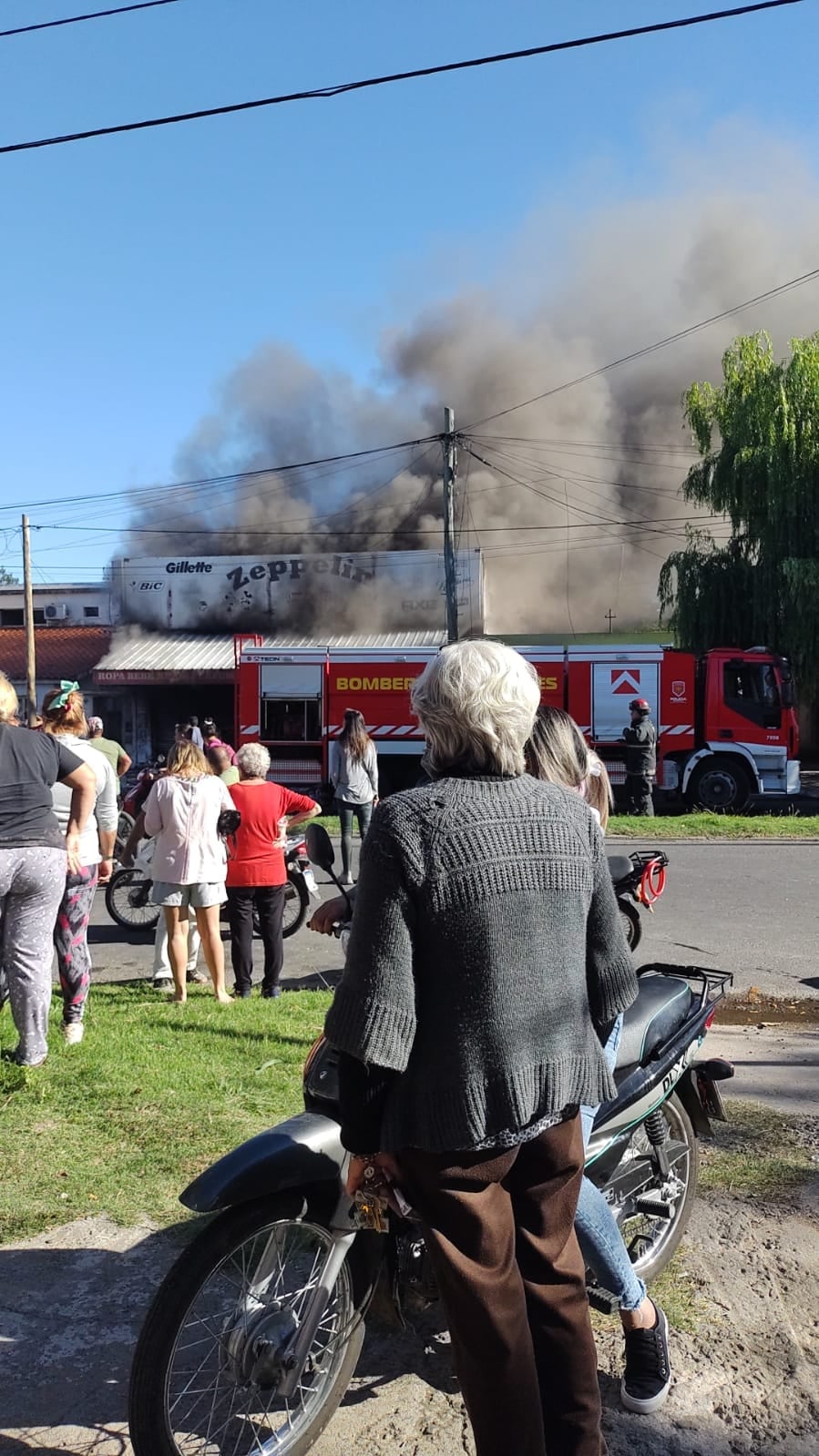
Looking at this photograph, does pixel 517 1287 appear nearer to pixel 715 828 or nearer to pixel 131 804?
pixel 131 804

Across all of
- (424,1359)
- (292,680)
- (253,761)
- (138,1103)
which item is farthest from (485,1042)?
(292,680)

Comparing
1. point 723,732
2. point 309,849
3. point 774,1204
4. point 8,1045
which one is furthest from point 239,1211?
point 723,732

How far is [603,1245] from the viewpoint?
2.67 metres

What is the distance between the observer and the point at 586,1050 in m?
2.28

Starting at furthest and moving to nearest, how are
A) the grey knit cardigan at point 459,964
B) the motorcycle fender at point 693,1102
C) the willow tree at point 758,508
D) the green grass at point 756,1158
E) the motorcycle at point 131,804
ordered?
1. the willow tree at point 758,508
2. the motorcycle at point 131,804
3. the green grass at point 756,1158
4. the motorcycle fender at point 693,1102
5. the grey knit cardigan at point 459,964

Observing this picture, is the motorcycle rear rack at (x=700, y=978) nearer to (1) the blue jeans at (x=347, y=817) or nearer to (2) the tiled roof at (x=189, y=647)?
(1) the blue jeans at (x=347, y=817)

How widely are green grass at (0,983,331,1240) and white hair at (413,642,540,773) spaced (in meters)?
2.25

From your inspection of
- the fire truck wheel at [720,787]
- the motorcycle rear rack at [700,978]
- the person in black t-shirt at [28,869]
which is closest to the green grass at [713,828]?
the fire truck wheel at [720,787]

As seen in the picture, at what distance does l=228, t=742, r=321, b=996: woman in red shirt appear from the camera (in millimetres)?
6586

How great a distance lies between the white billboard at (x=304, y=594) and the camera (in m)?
34.8

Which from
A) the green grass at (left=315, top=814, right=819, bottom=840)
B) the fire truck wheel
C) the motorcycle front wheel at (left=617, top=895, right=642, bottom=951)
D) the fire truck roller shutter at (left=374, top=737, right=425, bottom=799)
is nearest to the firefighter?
the green grass at (left=315, top=814, right=819, bottom=840)

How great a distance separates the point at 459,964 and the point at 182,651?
31840 millimetres

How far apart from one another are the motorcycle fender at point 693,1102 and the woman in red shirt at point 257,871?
3569 millimetres

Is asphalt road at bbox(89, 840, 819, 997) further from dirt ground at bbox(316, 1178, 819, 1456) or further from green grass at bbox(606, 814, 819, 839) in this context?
dirt ground at bbox(316, 1178, 819, 1456)
